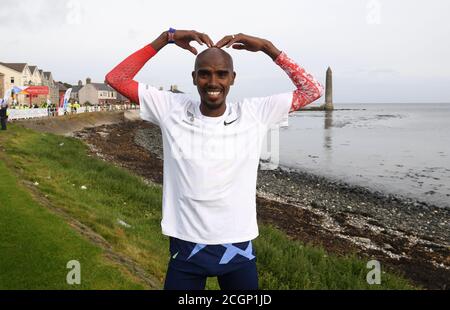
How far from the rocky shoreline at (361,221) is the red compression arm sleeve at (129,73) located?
1035 centimetres

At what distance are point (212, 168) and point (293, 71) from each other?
39.1 inches

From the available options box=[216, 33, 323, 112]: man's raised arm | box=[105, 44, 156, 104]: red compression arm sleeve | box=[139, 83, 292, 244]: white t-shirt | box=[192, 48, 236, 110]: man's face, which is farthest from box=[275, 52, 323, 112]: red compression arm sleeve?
box=[105, 44, 156, 104]: red compression arm sleeve

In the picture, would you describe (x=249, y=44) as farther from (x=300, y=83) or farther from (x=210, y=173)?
(x=210, y=173)

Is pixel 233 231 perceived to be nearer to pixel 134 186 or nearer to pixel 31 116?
pixel 134 186

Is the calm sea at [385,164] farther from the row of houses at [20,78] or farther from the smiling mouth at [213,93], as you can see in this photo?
the row of houses at [20,78]

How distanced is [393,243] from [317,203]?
5.70m

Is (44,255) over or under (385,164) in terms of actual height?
over

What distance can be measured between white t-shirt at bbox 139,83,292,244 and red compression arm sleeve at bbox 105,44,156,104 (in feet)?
1.15

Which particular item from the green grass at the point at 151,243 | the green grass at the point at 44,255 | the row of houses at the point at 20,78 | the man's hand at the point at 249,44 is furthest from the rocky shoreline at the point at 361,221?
the row of houses at the point at 20,78

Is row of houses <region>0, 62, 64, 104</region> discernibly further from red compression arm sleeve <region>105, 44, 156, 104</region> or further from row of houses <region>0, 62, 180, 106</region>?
red compression arm sleeve <region>105, 44, 156, 104</region>

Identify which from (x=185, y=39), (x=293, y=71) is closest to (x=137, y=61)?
(x=185, y=39)

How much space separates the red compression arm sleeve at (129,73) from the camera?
3076mm

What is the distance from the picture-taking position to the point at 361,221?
17.0 meters

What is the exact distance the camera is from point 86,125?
51.7 m
